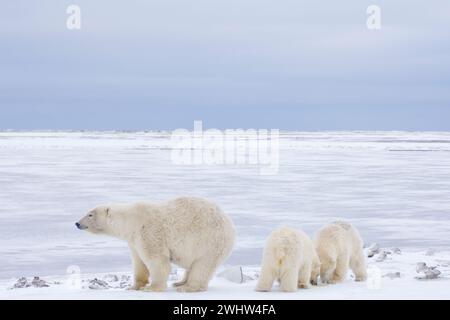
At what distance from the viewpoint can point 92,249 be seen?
11.6 metres

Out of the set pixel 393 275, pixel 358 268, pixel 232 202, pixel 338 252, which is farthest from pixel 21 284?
pixel 232 202

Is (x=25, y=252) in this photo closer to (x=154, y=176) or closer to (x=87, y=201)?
(x=87, y=201)

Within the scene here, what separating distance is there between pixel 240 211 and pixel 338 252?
323 inches

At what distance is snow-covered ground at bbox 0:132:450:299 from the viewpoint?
7.82 metres

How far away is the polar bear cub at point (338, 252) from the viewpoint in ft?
25.8

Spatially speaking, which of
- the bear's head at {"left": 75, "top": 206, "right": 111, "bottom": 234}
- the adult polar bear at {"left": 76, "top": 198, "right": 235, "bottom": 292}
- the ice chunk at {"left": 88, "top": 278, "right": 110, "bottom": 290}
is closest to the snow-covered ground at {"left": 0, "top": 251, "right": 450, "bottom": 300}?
the ice chunk at {"left": 88, "top": 278, "right": 110, "bottom": 290}

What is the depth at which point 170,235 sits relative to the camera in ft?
23.0

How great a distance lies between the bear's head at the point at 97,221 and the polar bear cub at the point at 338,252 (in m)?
2.42

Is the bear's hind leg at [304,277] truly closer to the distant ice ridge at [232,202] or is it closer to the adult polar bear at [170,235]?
the adult polar bear at [170,235]

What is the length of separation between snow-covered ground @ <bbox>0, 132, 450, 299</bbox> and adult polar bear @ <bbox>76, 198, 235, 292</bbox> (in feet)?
0.94

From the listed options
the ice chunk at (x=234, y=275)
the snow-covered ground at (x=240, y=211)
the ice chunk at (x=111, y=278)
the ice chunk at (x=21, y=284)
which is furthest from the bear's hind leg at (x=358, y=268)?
the ice chunk at (x=21, y=284)
